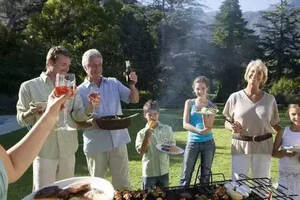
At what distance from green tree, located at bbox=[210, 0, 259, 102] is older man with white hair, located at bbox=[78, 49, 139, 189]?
69.1ft

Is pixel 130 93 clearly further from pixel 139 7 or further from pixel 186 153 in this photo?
pixel 139 7

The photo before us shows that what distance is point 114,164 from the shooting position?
12.0 feet

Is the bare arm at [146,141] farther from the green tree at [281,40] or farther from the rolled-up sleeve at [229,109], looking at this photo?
the green tree at [281,40]

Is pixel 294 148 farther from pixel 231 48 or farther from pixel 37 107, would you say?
pixel 231 48

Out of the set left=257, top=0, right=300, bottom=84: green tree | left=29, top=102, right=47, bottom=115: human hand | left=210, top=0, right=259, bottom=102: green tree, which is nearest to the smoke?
left=210, top=0, right=259, bottom=102: green tree

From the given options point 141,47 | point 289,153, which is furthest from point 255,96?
point 141,47

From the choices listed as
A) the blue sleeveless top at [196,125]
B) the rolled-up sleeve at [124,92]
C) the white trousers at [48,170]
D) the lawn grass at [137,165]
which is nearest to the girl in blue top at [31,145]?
the white trousers at [48,170]

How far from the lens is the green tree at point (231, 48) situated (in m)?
26.8

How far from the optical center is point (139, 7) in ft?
87.9

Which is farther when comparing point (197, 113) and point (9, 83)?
point (9, 83)

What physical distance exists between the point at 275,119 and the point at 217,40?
2599cm

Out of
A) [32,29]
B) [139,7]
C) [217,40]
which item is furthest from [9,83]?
[217,40]

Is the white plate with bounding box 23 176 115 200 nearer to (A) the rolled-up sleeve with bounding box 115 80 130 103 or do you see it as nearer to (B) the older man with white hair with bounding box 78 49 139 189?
(B) the older man with white hair with bounding box 78 49 139 189

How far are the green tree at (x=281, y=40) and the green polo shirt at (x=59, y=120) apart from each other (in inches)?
906
